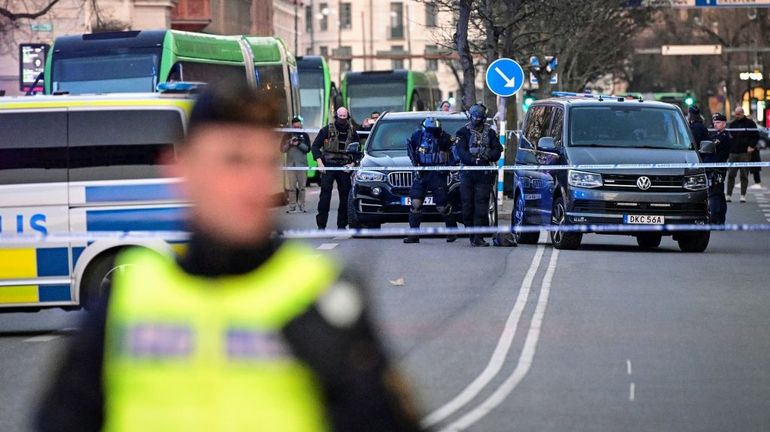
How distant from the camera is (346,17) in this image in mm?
158250

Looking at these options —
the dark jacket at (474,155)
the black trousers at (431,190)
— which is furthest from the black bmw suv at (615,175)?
the black trousers at (431,190)

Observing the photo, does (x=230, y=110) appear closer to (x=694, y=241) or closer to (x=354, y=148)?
(x=694, y=241)

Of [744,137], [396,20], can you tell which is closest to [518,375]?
[744,137]

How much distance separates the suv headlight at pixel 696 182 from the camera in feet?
70.4

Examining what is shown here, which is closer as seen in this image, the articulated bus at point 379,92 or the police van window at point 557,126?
the police van window at point 557,126

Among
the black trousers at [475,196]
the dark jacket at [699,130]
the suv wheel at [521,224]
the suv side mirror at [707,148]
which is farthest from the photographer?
the dark jacket at [699,130]

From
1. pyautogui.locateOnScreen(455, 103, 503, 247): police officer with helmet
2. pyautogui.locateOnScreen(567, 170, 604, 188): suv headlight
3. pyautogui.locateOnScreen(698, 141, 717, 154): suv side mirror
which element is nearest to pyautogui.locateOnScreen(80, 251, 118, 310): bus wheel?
pyautogui.locateOnScreen(567, 170, 604, 188): suv headlight

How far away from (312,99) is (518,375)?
38.0 m

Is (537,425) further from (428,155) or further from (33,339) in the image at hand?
(428,155)

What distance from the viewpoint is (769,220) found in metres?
28.8

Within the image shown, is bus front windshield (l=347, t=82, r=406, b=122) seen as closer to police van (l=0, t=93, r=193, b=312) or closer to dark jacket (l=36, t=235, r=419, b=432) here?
police van (l=0, t=93, r=193, b=312)

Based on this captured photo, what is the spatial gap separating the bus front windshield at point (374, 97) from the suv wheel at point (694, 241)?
100 feet

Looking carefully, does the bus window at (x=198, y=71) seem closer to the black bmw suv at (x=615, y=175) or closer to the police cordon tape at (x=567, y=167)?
the police cordon tape at (x=567, y=167)

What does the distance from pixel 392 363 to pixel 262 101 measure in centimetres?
52
